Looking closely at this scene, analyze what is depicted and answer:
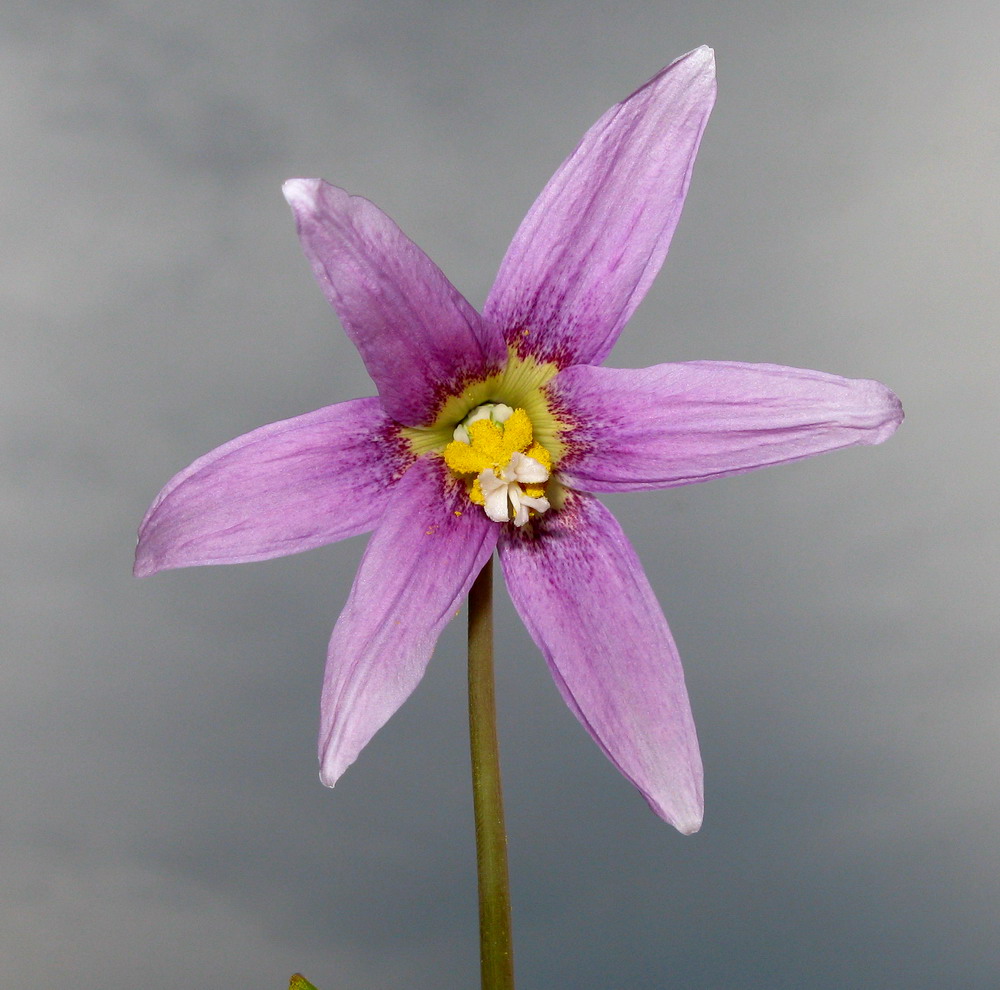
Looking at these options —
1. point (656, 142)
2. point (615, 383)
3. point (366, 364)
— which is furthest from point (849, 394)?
point (366, 364)

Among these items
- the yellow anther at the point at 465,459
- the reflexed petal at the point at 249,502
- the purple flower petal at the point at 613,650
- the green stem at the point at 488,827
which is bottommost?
the green stem at the point at 488,827

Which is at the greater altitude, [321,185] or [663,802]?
[321,185]

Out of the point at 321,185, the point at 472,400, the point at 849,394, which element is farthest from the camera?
the point at 472,400

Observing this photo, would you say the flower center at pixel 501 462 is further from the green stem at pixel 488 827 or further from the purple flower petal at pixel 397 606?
the green stem at pixel 488 827

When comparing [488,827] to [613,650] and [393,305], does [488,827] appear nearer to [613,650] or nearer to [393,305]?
[613,650]

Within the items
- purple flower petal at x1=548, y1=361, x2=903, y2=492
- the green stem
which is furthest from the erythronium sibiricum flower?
the green stem

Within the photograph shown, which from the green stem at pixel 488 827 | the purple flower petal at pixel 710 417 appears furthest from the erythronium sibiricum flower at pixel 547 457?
the green stem at pixel 488 827

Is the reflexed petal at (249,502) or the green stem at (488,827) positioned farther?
the reflexed petal at (249,502)

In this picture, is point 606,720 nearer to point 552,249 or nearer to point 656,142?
point 552,249
